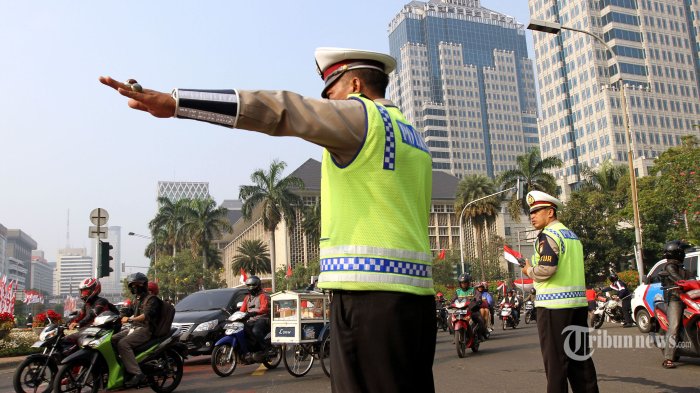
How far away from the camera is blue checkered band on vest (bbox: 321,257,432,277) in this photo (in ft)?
7.62

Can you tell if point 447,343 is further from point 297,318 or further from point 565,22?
point 565,22

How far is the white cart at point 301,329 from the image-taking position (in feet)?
32.3

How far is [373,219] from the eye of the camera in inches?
93.4

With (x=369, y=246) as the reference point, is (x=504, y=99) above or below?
above

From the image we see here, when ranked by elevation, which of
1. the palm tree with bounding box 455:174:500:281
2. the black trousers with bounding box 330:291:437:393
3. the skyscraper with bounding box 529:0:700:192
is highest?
the skyscraper with bounding box 529:0:700:192

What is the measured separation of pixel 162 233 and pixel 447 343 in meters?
59.6

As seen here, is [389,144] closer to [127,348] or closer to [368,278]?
[368,278]

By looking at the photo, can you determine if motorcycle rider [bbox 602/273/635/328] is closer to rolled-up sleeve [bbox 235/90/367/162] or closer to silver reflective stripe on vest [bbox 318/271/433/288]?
silver reflective stripe on vest [bbox 318/271/433/288]

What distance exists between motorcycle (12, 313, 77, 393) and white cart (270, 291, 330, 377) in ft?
10.3

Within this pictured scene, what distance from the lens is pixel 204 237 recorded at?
64.8m

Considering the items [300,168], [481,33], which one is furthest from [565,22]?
[481,33]

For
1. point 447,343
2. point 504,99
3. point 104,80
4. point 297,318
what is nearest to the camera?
point 104,80

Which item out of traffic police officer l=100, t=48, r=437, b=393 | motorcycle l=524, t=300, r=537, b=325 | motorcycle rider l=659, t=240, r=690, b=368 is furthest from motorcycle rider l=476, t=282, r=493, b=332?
traffic police officer l=100, t=48, r=437, b=393

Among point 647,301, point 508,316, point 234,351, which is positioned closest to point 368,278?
point 234,351
